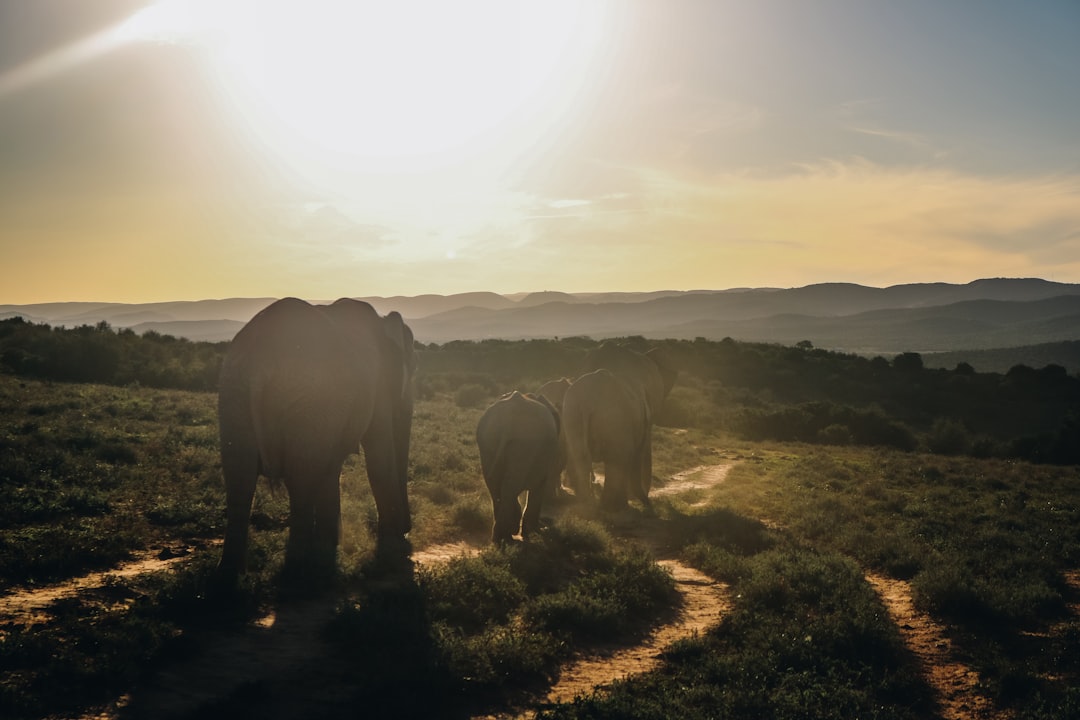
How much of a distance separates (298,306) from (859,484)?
15354 mm

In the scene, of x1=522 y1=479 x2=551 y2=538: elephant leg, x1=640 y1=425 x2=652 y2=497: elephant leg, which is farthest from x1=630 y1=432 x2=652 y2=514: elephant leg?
x1=522 y1=479 x2=551 y2=538: elephant leg

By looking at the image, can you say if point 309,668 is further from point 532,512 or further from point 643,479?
point 643,479

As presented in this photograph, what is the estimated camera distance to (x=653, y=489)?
17828mm

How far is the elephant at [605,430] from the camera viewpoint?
45.1 feet

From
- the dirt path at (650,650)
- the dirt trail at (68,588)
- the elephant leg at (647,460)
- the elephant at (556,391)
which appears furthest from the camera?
the elephant at (556,391)

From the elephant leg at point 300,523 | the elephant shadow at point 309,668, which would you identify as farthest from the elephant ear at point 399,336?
the elephant shadow at point 309,668

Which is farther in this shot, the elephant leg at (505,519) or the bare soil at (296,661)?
the elephant leg at (505,519)

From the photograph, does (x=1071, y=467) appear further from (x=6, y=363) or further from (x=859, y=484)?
(x=6, y=363)

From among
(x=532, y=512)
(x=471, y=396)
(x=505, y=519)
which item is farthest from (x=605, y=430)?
(x=471, y=396)

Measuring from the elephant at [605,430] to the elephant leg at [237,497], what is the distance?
7.05m

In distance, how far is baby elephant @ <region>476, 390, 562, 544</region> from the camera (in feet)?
36.0

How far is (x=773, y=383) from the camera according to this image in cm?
4459

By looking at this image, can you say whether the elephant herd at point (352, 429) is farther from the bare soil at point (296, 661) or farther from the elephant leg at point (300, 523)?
the bare soil at point (296, 661)

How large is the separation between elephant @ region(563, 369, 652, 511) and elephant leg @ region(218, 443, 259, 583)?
705 centimetres
